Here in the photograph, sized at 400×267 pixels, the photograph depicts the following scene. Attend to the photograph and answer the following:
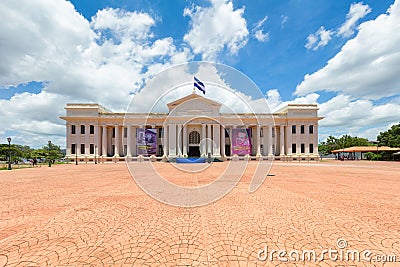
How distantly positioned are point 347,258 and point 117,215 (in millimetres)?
5496

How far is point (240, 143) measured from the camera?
124ft

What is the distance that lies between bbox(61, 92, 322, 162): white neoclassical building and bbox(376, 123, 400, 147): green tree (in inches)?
719

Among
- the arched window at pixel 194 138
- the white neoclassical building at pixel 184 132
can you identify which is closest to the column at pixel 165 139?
the white neoclassical building at pixel 184 132

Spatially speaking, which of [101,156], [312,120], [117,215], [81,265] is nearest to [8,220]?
[117,215]

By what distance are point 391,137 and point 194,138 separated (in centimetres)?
4847

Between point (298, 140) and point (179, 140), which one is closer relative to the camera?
point (179, 140)

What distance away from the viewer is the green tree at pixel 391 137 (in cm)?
4538

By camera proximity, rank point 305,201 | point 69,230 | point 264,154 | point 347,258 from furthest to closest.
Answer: point 264,154 < point 305,201 < point 69,230 < point 347,258

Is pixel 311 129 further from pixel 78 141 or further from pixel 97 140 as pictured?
pixel 78 141

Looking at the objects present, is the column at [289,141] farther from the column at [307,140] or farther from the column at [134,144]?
the column at [134,144]

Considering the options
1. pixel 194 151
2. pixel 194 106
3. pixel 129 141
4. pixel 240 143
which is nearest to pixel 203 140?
pixel 194 151

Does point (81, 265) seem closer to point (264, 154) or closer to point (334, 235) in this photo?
point (334, 235)

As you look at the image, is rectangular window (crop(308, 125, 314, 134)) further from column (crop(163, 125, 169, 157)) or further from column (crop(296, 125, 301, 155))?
column (crop(163, 125, 169, 157))

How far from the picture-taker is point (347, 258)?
3463 mm
